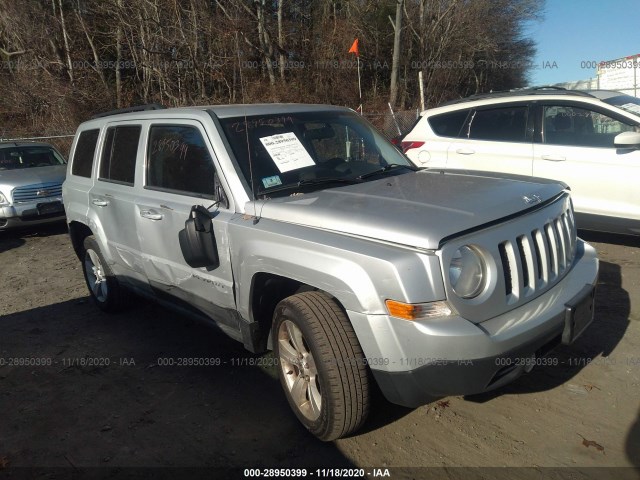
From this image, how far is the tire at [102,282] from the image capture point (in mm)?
5086

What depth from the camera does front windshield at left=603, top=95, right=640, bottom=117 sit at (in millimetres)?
5930

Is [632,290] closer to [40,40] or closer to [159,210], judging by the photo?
[159,210]

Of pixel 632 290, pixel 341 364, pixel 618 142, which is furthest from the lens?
pixel 618 142

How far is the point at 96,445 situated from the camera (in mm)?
3172

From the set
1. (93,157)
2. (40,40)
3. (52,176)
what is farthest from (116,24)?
(93,157)

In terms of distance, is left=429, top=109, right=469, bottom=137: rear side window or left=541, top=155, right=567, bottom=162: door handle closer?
left=541, top=155, right=567, bottom=162: door handle

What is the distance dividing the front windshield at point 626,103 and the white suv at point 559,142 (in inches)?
→ 0.7

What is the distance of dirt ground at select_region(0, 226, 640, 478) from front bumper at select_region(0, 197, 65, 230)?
482 cm

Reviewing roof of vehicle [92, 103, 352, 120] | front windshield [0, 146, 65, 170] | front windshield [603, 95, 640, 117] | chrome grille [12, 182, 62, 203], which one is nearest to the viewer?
roof of vehicle [92, 103, 352, 120]

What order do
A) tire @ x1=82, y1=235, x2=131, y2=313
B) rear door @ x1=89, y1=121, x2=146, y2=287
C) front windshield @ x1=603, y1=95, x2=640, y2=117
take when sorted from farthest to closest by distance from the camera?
front windshield @ x1=603, y1=95, x2=640, y2=117, tire @ x1=82, y1=235, x2=131, y2=313, rear door @ x1=89, y1=121, x2=146, y2=287

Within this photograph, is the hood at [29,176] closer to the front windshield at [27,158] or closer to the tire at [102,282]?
the front windshield at [27,158]

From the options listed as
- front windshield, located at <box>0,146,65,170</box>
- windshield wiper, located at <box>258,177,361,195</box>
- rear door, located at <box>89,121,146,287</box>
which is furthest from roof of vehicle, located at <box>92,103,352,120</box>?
front windshield, located at <box>0,146,65,170</box>

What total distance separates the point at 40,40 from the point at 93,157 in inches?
792

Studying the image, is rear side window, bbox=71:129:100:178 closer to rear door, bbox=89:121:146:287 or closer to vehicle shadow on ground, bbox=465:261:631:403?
rear door, bbox=89:121:146:287
